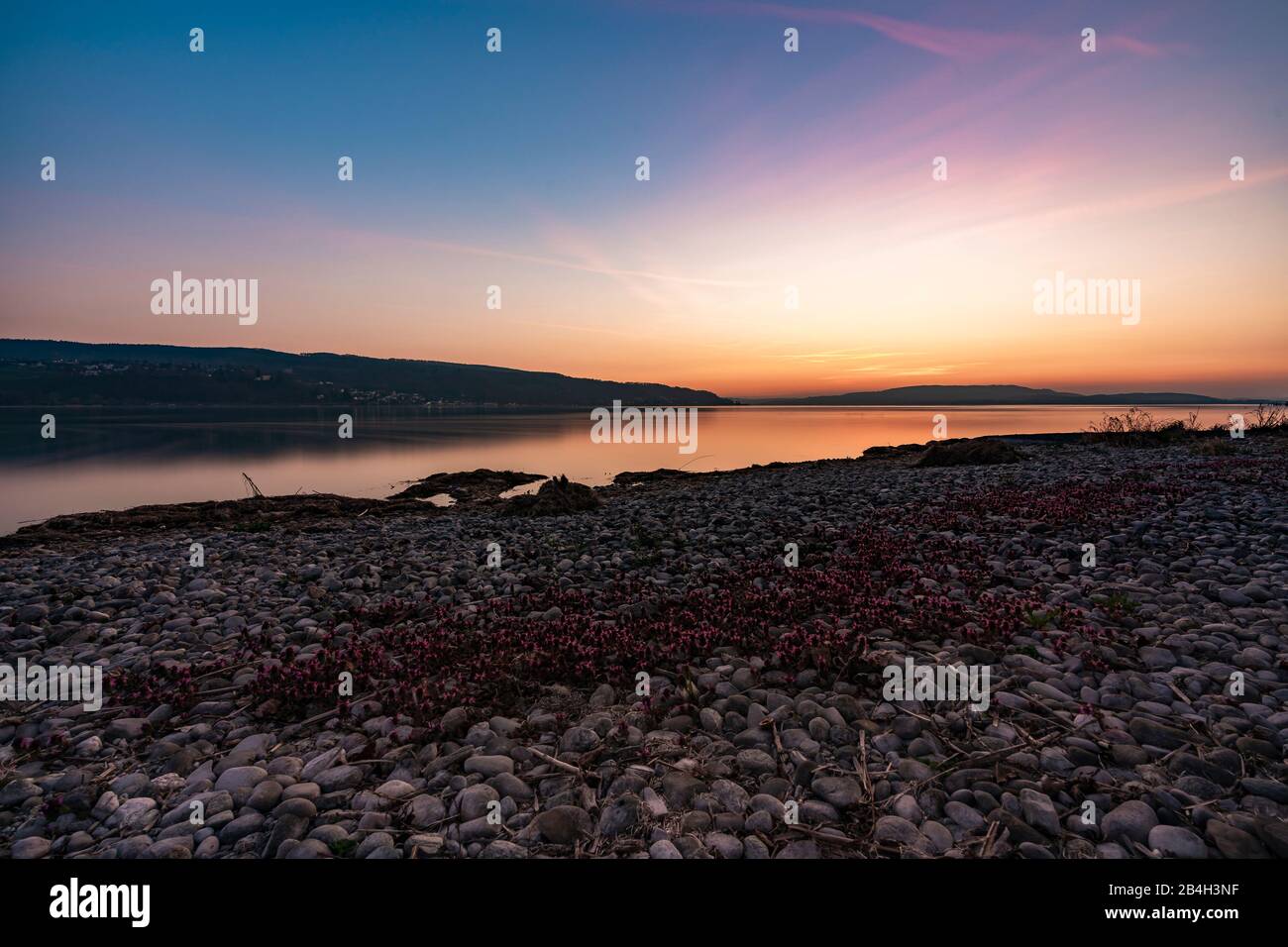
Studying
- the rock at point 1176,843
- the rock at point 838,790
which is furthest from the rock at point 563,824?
the rock at point 1176,843

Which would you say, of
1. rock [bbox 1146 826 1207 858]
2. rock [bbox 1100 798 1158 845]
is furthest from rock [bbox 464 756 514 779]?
rock [bbox 1146 826 1207 858]

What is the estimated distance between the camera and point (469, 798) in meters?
3.90

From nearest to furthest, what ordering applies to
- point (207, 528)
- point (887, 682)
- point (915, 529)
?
point (887, 682) → point (915, 529) → point (207, 528)

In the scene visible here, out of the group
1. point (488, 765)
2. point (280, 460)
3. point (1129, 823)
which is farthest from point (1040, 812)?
point (280, 460)

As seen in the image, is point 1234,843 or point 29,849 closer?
point 1234,843

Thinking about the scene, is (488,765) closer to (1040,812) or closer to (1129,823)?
(1040,812)

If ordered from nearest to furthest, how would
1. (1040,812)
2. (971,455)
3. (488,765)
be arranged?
1. (1040,812)
2. (488,765)
3. (971,455)

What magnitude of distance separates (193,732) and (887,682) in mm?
6259

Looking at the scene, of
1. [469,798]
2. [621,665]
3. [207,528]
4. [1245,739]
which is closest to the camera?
[469,798]

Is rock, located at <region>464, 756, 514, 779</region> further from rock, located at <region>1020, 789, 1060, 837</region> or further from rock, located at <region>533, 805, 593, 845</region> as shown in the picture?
rock, located at <region>1020, 789, 1060, 837</region>

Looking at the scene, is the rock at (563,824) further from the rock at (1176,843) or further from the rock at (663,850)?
the rock at (1176,843)
